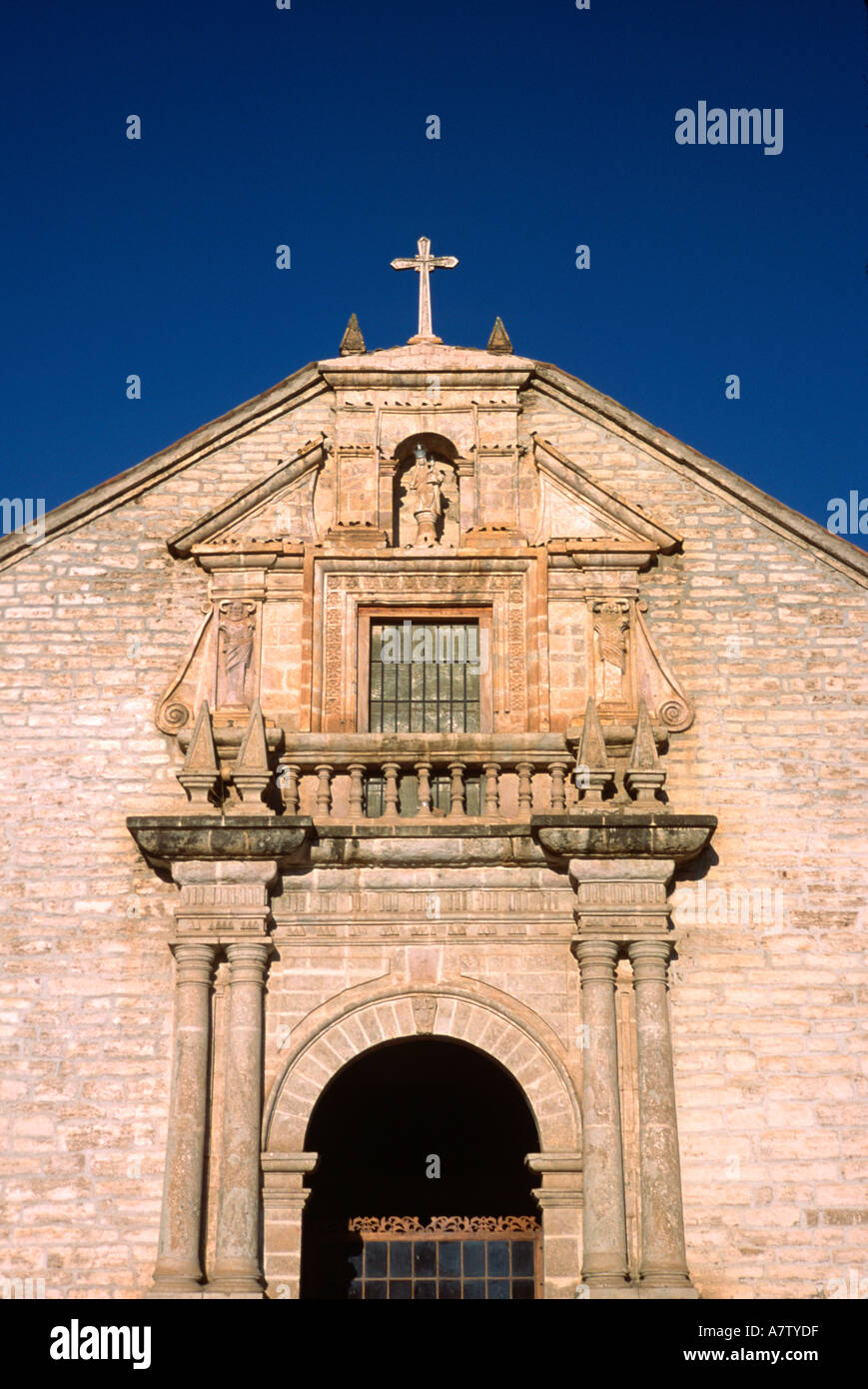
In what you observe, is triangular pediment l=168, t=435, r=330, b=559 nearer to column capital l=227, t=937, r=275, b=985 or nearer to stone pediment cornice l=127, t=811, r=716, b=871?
stone pediment cornice l=127, t=811, r=716, b=871

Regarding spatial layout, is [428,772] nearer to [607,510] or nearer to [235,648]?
[235,648]

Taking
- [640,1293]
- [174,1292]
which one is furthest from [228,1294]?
[640,1293]

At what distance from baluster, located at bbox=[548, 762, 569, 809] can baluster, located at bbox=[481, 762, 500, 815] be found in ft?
1.45

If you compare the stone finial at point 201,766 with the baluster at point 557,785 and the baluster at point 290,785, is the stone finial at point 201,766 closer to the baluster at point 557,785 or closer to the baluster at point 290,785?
the baluster at point 290,785

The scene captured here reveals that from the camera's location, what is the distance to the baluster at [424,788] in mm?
14523

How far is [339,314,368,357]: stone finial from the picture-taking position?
55.0 feet

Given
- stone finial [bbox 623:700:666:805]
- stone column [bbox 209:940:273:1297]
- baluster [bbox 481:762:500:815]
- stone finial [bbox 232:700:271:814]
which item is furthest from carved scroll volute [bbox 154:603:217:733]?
stone finial [bbox 623:700:666:805]

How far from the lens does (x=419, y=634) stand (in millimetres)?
15891

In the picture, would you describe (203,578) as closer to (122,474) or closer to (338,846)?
(122,474)

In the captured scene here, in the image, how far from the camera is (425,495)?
1623 centimetres
